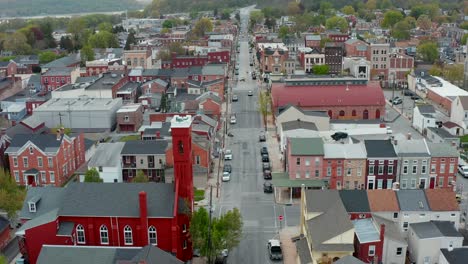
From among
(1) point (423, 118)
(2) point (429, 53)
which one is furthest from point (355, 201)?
(2) point (429, 53)

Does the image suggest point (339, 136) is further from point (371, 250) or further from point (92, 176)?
point (92, 176)

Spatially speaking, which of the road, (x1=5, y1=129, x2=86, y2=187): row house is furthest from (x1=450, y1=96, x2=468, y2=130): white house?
(x1=5, y1=129, x2=86, y2=187): row house

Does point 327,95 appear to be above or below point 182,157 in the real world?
below

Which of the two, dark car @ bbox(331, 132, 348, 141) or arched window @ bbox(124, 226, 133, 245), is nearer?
arched window @ bbox(124, 226, 133, 245)

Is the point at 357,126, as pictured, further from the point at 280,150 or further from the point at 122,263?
the point at 122,263

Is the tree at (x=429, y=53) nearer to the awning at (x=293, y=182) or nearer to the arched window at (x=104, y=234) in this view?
the awning at (x=293, y=182)

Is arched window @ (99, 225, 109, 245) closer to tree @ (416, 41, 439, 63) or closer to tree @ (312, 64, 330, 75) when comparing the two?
tree @ (312, 64, 330, 75)

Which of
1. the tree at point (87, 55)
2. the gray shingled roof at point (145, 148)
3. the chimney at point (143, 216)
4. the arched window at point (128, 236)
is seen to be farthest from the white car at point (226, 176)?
the tree at point (87, 55)
